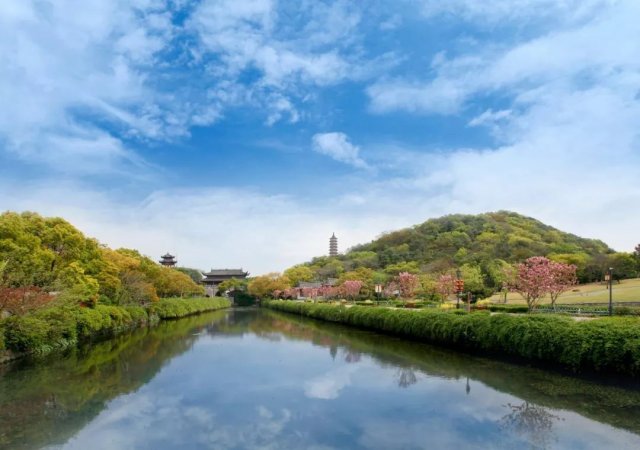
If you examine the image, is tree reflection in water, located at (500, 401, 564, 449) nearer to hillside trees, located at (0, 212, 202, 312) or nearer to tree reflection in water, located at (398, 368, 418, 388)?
tree reflection in water, located at (398, 368, 418, 388)

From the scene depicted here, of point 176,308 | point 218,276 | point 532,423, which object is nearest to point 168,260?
point 218,276

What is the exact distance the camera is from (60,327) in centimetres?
1809

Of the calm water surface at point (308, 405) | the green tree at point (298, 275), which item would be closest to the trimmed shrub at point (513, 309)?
the calm water surface at point (308, 405)

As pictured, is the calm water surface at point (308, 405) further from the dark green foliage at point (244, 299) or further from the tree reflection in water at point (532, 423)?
the dark green foliage at point (244, 299)

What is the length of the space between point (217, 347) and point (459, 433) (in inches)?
575

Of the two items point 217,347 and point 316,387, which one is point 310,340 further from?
point 316,387

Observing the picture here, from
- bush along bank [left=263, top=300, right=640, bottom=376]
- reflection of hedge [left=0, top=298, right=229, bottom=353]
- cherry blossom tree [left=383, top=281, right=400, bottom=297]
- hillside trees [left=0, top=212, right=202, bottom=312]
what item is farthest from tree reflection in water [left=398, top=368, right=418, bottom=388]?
cherry blossom tree [left=383, top=281, right=400, bottom=297]

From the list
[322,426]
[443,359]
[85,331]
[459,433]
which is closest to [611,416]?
[459,433]

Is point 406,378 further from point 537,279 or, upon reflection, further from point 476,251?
point 476,251

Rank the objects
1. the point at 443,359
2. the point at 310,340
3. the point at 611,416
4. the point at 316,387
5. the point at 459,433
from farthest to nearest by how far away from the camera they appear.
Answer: the point at 310,340
the point at 443,359
the point at 316,387
the point at 611,416
the point at 459,433

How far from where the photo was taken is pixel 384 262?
80.0 meters

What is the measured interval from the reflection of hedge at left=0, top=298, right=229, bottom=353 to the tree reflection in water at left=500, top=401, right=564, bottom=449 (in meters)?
15.7

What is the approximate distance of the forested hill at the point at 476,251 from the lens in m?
45.4

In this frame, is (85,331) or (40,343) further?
(85,331)
